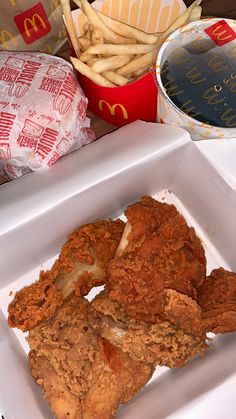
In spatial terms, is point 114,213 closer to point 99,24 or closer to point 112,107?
point 112,107

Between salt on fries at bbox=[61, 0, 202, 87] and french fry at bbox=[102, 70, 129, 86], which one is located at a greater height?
salt on fries at bbox=[61, 0, 202, 87]

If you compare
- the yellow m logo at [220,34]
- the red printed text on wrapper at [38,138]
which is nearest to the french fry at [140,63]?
the yellow m logo at [220,34]

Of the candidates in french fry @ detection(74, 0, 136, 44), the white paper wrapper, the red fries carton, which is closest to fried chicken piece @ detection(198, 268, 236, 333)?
the white paper wrapper

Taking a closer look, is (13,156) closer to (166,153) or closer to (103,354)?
(166,153)

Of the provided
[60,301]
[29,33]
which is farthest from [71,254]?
[29,33]

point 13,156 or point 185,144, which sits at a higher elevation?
point 13,156

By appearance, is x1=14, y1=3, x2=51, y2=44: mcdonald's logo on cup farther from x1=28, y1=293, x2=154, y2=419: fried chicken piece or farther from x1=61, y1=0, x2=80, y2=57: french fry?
x1=28, y1=293, x2=154, y2=419: fried chicken piece

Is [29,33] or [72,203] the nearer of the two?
[72,203]
